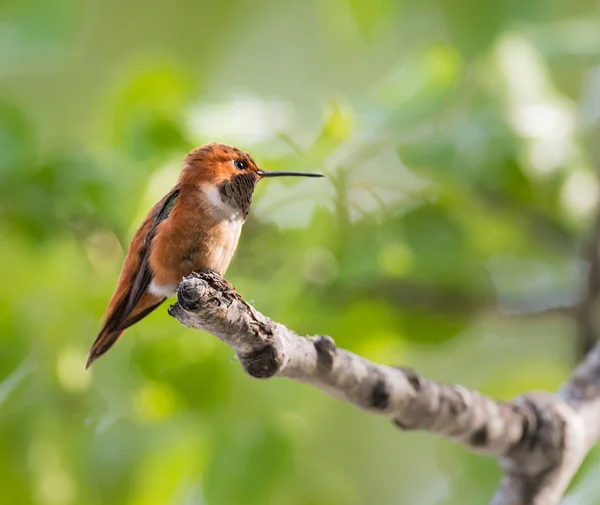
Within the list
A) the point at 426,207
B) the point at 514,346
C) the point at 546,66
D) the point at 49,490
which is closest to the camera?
the point at 49,490

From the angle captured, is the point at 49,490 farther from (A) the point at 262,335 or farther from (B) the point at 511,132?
(B) the point at 511,132

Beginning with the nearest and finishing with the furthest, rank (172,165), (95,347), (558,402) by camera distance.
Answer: (95,347), (558,402), (172,165)

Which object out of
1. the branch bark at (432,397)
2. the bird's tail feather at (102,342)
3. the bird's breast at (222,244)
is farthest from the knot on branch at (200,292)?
the bird's tail feather at (102,342)

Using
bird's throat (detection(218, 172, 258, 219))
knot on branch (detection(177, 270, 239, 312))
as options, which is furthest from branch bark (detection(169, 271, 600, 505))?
bird's throat (detection(218, 172, 258, 219))

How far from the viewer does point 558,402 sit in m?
1.17

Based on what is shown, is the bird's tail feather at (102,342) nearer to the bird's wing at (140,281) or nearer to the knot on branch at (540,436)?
the bird's wing at (140,281)

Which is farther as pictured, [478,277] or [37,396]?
[478,277]

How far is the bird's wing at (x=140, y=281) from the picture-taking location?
0.91 metres

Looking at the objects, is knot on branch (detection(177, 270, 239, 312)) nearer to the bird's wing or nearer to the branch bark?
the branch bark

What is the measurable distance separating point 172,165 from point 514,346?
5.56ft

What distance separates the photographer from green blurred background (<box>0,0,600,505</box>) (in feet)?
4.71

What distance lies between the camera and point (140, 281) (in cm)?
91

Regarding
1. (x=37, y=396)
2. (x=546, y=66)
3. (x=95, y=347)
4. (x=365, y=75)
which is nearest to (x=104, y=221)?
(x=37, y=396)

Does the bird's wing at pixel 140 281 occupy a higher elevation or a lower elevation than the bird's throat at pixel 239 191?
lower
